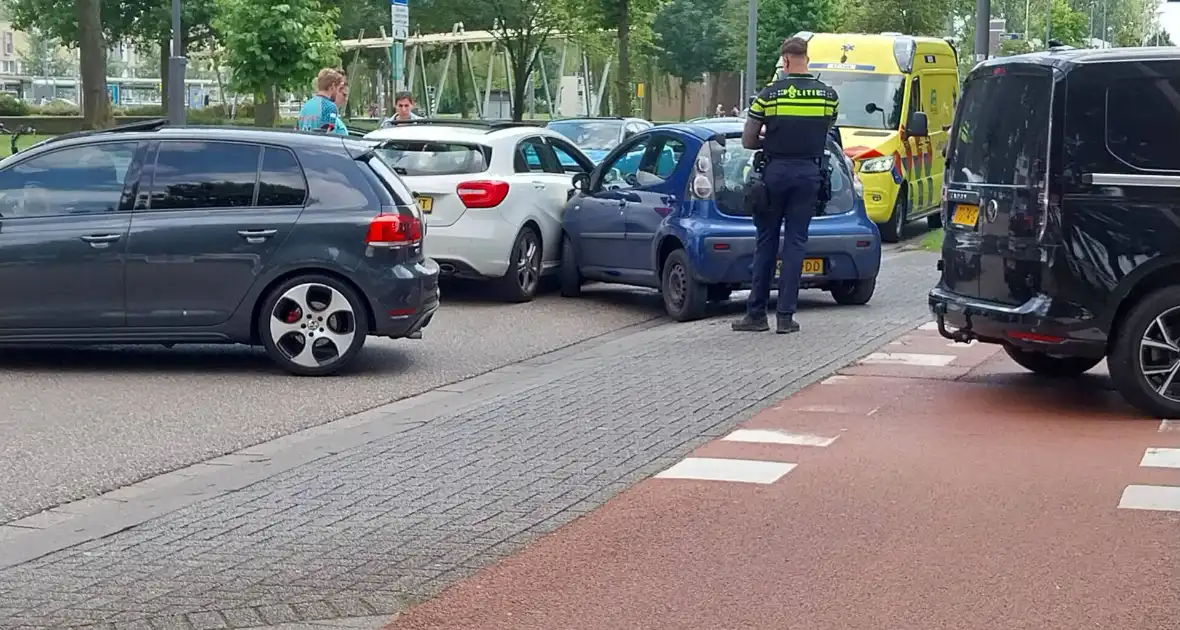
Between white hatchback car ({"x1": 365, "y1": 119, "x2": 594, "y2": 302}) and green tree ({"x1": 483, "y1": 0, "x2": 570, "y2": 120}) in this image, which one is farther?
green tree ({"x1": 483, "y1": 0, "x2": 570, "y2": 120})

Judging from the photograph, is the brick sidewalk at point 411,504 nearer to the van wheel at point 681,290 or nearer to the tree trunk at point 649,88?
the van wheel at point 681,290

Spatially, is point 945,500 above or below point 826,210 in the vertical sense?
below

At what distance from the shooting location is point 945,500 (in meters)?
6.96

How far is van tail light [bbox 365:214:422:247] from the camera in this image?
415 inches

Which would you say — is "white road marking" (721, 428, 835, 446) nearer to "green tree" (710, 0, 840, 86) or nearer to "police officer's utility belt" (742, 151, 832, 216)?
"police officer's utility belt" (742, 151, 832, 216)

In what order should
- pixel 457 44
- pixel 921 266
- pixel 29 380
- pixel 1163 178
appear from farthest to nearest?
pixel 457 44
pixel 921 266
pixel 29 380
pixel 1163 178

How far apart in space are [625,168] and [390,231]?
4147 millimetres

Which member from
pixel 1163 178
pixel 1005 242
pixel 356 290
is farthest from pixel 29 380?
pixel 1163 178

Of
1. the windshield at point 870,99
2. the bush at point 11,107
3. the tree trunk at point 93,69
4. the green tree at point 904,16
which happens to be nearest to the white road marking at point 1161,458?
the windshield at point 870,99

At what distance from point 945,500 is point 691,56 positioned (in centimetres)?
7748

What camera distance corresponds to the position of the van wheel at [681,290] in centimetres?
1312

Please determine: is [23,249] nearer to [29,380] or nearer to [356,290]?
[29,380]

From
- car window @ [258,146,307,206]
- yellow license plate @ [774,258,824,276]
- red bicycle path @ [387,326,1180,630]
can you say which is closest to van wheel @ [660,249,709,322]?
yellow license plate @ [774,258,824,276]

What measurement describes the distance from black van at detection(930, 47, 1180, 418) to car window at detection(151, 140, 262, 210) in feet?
15.3
